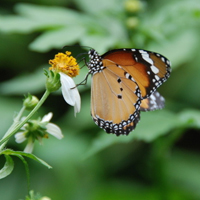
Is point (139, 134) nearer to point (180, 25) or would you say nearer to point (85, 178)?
point (180, 25)

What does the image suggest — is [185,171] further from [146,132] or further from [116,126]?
[116,126]

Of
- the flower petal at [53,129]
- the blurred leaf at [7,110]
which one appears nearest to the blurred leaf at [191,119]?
the flower petal at [53,129]

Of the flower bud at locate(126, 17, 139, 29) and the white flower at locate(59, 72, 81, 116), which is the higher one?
the white flower at locate(59, 72, 81, 116)

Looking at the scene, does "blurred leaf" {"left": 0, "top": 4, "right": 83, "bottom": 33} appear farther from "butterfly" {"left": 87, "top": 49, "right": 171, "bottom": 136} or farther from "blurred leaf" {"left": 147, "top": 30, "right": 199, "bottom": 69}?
"blurred leaf" {"left": 147, "top": 30, "right": 199, "bottom": 69}

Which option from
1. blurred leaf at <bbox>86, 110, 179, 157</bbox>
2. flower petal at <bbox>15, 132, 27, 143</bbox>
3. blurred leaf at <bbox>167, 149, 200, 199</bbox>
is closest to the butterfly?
blurred leaf at <bbox>86, 110, 179, 157</bbox>

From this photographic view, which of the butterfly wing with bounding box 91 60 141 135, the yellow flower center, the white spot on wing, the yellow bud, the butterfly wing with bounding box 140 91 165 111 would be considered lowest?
the butterfly wing with bounding box 140 91 165 111

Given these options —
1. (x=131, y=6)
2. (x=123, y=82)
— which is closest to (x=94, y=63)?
(x=123, y=82)
